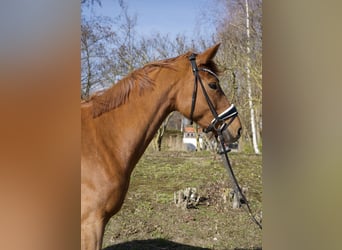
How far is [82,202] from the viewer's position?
1617 mm

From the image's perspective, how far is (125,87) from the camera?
1.63 m

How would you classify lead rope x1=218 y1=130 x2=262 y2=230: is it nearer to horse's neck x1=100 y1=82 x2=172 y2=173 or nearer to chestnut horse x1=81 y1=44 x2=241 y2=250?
chestnut horse x1=81 y1=44 x2=241 y2=250

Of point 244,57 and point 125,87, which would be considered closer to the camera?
point 125,87

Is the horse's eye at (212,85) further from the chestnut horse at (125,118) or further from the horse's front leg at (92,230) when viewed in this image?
the horse's front leg at (92,230)

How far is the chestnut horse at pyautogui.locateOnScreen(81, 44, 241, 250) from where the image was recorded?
161 centimetres

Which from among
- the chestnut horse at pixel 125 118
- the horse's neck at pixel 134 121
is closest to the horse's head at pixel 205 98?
the chestnut horse at pixel 125 118

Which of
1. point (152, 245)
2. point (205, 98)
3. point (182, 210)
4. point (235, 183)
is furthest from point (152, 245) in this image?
point (205, 98)

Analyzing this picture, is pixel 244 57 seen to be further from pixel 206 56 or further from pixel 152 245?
pixel 152 245

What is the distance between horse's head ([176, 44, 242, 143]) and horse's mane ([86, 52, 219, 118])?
0.03 meters

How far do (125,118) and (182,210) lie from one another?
53cm

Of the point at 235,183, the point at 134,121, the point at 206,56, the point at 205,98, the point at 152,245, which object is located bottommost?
the point at 152,245
